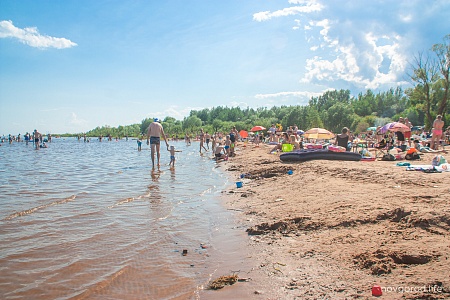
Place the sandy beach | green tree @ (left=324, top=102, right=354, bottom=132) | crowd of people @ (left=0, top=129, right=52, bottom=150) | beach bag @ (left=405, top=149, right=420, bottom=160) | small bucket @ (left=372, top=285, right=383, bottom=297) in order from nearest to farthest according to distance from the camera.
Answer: small bucket @ (left=372, top=285, right=383, bottom=297), the sandy beach, beach bag @ (left=405, top=149, right=420, bottom=160), crowd of people @ (left=0, top=129, right=52, bottom=150), green tree @ (left=324, top=102, right=354, bottom=132)

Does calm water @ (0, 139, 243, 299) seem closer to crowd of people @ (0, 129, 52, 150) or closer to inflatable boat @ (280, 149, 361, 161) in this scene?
inflatable boat @ (280, 149, 361, 161)

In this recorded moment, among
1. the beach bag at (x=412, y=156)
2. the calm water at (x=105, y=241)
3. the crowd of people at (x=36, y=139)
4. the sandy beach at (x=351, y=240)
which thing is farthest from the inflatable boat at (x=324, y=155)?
Result: the crowd of people at (x=36, y=139)

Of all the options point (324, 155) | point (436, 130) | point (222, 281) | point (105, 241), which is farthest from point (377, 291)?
point (436, 130)

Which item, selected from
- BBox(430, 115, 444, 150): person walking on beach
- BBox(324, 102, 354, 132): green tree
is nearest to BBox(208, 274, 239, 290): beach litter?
BBox(430, 115, 444, 150): person walking on beach

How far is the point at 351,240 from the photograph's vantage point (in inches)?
156

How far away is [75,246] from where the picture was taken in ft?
14.4

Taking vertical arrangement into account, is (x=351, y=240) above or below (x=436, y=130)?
below

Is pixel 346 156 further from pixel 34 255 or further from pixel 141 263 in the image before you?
pixel 34 255

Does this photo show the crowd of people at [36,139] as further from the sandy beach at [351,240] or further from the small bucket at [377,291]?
the small bucket at [377,291]

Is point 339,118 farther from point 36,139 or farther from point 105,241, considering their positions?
point 105,241

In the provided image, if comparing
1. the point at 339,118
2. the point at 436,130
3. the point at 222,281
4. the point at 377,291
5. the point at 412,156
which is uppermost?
the point at 339,118

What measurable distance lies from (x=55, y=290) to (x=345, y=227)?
12.7 feet

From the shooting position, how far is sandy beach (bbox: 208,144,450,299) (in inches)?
114

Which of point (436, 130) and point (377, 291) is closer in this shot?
point (377, 291)
